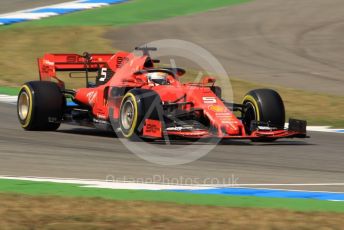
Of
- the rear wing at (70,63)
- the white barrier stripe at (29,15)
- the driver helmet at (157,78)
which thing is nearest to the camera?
the driver helmet at (157,78)

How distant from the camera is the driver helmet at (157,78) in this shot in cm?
1398

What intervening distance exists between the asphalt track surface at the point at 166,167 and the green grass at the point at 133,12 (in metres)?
17.1

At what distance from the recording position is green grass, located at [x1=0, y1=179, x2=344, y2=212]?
27.9 ft

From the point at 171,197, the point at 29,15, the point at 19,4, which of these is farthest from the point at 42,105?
the point at 19,4

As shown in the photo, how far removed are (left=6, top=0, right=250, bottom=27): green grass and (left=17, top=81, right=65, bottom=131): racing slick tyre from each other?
16771 mm

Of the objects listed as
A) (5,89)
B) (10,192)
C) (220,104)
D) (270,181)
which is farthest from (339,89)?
(10,192)

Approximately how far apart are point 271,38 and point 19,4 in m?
11.6

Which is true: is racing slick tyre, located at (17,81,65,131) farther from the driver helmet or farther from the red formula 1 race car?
the driver helmet

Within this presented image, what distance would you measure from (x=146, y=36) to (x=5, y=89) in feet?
28.1

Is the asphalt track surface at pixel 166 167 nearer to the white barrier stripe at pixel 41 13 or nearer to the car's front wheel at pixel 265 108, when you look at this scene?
the car's front wheel at pixel 265 108

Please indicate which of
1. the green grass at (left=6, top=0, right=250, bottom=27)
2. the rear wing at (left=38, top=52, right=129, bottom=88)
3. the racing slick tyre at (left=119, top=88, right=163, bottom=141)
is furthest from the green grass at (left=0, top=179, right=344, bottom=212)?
the green grass at (left=6, top=0, right=250, bottom=27)

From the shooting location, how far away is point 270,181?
10.1m

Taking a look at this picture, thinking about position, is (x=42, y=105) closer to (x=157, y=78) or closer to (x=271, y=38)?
(x=157, y=78)

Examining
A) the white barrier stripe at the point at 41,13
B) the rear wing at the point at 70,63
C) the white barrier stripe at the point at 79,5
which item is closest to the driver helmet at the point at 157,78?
the rear wing at the point at 70,63
